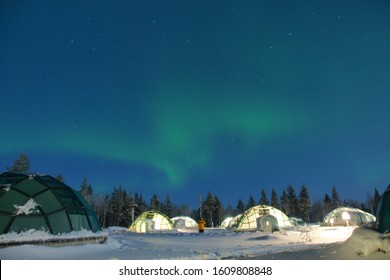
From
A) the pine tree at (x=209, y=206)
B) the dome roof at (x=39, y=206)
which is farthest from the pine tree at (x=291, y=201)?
the dome roof at (x=39, y=206)

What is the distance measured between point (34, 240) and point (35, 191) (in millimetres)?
2725

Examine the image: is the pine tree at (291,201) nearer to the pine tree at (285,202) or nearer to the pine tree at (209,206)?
the pine tree at (285,202)

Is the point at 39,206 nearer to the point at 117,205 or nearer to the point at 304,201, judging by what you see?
the point at 117,205

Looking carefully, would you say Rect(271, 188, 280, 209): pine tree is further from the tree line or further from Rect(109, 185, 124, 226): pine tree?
Rect(109, 185, 124, 226): pine tree

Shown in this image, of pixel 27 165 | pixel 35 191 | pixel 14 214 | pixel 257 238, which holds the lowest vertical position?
pixel 257 238

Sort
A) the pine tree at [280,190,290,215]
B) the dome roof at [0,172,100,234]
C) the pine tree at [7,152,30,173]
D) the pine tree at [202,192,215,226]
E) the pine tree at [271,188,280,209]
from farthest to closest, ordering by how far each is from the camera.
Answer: the pine tree at [280,190,290,215]
the pine tree at [271,188,280,209]
the pine tree at [202,192,215,226]
the pine tree at [7,152,30,173]
the dome roof at [0,172,100,234]

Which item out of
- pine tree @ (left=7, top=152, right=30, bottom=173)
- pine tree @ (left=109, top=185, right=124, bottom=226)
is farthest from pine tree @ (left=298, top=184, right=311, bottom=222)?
pine tree @ (left=7, top=152, right=30, bottom=173)

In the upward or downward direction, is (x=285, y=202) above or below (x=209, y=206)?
below

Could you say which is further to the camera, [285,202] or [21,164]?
[285,202]

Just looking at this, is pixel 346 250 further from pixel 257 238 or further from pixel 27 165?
pixel 27 165

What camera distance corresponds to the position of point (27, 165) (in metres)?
54.5

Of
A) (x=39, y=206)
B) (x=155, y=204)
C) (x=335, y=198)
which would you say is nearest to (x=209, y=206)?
(x=155, y=204)
